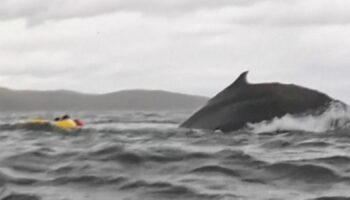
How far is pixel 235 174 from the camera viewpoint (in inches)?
387

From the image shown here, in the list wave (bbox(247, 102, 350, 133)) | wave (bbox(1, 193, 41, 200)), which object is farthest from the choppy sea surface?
wave (bbox(247, 102, 350, 133))

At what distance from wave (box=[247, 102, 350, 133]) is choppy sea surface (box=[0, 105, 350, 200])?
0.19m

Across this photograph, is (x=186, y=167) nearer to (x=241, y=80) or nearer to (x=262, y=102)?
(x=241, y=80)

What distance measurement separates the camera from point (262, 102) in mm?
17094

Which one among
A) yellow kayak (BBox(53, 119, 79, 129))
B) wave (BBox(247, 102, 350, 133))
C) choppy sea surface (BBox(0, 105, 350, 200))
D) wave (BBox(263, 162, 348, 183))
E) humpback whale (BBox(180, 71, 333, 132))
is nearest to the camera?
choppy sea surface (BBox(0, 105, 350, 200))

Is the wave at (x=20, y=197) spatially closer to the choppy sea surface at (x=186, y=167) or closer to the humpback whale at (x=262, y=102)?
the choppy sea surface at (x=186, y=167)

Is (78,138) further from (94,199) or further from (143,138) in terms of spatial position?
(94,199)

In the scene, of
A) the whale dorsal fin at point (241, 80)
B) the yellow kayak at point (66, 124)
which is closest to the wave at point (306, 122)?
the whale dorsal fin at point (241, 80)

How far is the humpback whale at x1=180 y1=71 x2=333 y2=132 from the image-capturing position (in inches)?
667

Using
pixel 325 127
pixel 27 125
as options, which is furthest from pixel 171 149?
pixel 27 125

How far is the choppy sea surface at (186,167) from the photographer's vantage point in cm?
845

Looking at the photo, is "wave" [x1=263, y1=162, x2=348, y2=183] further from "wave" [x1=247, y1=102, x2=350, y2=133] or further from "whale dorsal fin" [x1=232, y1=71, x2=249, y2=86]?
"whale dorsal fin" [x1=232, y1=71, x2=249, y2=86]

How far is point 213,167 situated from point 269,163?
35.9 inches

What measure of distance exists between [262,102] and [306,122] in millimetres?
→ 1228
